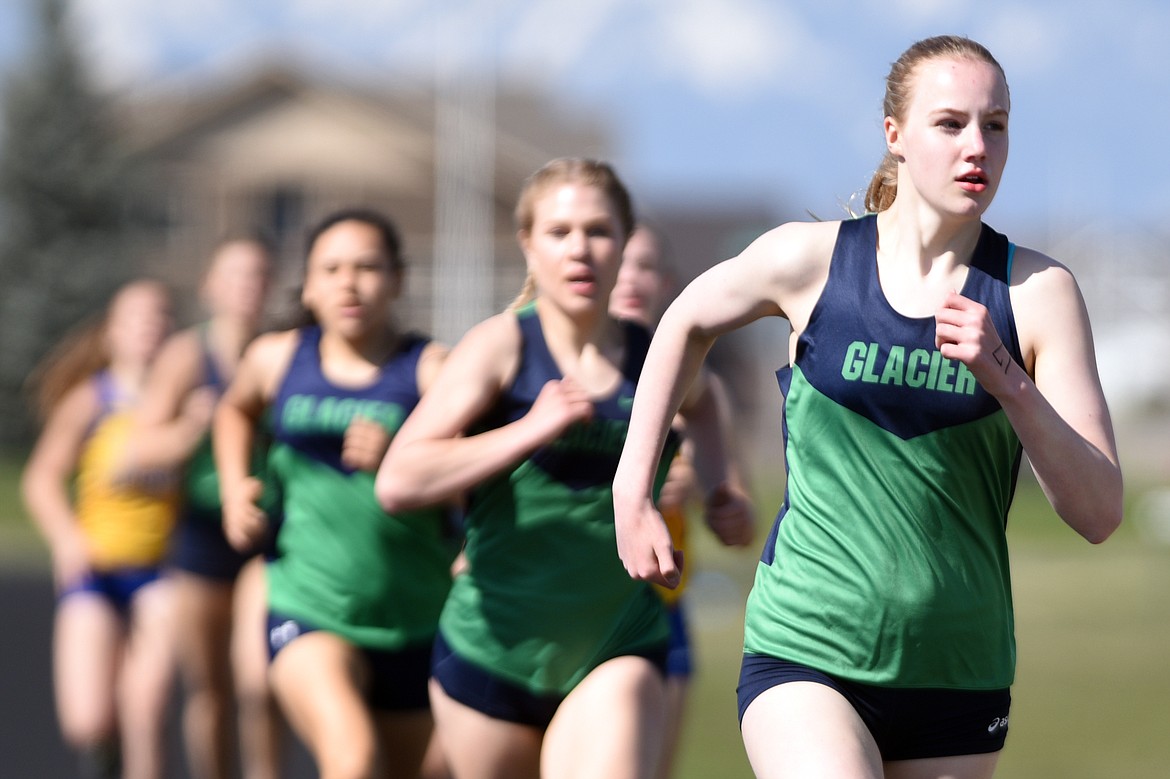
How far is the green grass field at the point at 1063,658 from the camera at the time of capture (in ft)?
34.2

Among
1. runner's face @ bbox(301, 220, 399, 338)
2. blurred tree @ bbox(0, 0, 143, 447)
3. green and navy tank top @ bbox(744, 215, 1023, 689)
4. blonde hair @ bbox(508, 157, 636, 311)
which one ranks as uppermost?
blurred tree @ bbox(0, 0, 143, 447)

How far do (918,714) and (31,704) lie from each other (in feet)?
30.6

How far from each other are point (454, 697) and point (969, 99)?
2168mm

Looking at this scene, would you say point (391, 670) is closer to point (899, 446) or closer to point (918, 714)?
point (918, 714)

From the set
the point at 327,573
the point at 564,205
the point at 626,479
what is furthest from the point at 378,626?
the point at 626,479

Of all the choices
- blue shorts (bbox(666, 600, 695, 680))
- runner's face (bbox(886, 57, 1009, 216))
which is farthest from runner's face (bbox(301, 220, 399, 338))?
runner's face (bbox(886, 57, 1009, 216))

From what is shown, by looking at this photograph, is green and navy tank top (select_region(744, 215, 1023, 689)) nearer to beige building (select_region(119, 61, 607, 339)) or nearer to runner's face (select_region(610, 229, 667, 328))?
runner's face (select_region(610, 229, 667, 328))

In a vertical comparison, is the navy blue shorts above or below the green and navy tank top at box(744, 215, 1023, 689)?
below

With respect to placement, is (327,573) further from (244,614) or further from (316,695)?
(244,614)

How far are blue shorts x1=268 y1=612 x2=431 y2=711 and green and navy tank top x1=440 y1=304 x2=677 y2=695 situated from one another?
3.03ft

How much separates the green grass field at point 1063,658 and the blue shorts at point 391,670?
5.00ft

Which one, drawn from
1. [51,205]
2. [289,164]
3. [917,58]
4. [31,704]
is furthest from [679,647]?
[289,164]

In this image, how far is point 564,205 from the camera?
4961mm

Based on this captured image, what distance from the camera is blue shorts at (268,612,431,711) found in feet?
19.0
